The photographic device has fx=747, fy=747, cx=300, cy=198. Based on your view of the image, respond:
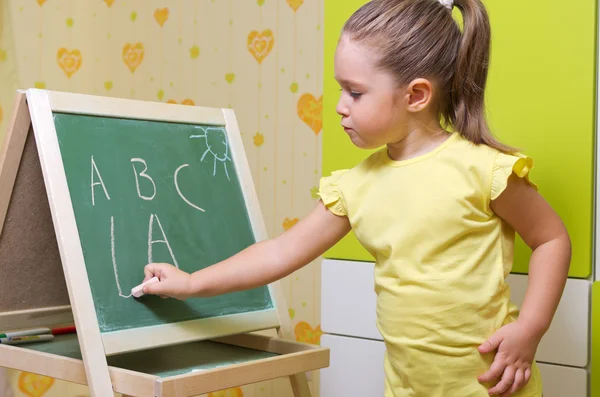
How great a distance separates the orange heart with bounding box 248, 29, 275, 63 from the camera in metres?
2.22

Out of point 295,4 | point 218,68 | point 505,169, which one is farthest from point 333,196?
point 218,68

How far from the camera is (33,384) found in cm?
233

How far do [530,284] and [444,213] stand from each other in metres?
0.18

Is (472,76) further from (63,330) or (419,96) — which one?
(63,330)

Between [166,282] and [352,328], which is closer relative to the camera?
[166,282]

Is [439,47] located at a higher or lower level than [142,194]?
higher

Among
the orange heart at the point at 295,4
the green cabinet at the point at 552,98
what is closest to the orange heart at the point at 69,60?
the orange heart at the point at 295,4

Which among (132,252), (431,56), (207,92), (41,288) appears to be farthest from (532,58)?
(207,92)

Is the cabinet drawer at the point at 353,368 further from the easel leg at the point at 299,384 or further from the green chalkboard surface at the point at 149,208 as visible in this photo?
the green chalkboard surface at the point at 149,208

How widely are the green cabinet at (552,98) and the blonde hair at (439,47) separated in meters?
0.21

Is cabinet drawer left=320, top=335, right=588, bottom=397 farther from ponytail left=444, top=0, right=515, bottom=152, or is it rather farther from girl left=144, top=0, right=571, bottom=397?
ponytail left=444, top=0, right=515, bottom=152

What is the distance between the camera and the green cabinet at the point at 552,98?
4.17 feet

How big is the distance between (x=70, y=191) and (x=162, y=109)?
0.29m

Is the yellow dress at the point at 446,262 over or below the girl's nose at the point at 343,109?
below
